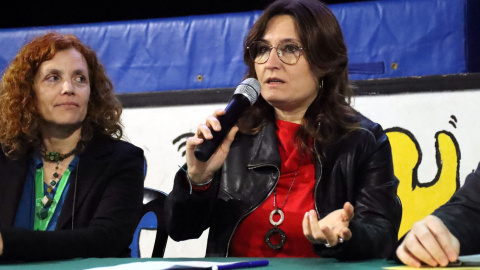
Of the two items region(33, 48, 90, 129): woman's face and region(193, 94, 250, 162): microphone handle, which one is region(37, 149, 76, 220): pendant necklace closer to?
region(33, 48, 90, 129): woman's face

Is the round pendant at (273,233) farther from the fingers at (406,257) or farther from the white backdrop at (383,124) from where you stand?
the white backdrop at (383,124)

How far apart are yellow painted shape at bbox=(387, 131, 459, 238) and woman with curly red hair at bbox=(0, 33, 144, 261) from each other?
876 mm

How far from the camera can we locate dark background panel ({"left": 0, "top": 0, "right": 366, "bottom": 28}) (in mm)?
3334

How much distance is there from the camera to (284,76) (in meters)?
1.89

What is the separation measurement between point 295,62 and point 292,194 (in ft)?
1.23

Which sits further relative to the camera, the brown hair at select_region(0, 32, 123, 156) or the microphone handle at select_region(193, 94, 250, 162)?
the brown hair at select_region(0, 32, 123, 156)

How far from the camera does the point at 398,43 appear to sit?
8.20 feet

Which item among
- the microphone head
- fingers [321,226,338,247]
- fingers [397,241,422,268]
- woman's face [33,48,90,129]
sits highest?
woman's face [33,48,90,129]

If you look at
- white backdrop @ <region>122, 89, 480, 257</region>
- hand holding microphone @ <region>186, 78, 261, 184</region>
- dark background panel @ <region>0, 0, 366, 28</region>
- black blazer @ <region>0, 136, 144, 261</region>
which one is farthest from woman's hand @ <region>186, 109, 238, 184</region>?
dark background panel @ <region>0, 0, 366, 28</region>

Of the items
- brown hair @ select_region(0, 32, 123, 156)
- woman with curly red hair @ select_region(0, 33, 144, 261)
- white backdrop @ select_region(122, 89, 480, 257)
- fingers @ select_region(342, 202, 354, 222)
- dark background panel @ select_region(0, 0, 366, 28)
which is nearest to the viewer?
fingers @ select_region(342, 202, 354, 222)

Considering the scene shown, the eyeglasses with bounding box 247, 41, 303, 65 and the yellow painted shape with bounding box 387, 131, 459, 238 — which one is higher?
the eyeglasses with bounding box 247, 41, 303, 65

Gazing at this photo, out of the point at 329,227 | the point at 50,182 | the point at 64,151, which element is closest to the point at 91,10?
the point at 64,151

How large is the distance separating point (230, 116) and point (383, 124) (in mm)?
991

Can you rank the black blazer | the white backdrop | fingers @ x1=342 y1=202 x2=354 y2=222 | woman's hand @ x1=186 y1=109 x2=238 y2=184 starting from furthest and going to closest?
the white backdrop
the black blazer
woman's hand @ x1=186 y1=109 x2=238 y2=184
fingers @ x1=342 y1=202 x2=354 y2=222
